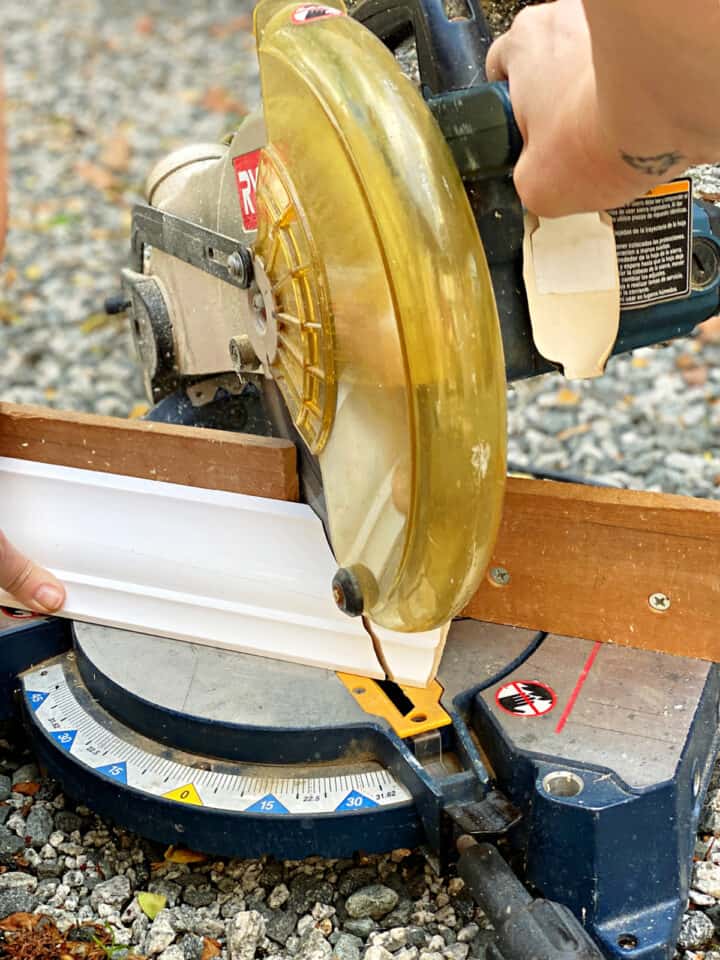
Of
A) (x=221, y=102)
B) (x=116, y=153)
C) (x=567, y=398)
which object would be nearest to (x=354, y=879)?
(x=567, y=398)

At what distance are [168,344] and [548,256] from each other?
2.49ft

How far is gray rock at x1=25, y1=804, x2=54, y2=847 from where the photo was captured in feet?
5.92

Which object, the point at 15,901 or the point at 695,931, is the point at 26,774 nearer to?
the point at 15,901

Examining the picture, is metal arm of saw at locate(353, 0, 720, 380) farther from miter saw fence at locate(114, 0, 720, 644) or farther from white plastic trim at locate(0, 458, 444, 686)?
white plastic trim at locate(0, 458, 444, 686)

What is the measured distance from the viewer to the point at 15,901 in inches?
66.2

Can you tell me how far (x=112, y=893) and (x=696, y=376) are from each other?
6.65ft

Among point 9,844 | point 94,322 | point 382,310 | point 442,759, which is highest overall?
point 382,310

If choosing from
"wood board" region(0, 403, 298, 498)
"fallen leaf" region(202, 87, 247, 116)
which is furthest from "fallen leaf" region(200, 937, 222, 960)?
"fallen leaf" region(202, 87, 247, 116)

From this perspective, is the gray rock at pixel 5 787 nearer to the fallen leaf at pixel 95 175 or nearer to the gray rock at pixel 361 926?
the gray rock at pixel 361 926

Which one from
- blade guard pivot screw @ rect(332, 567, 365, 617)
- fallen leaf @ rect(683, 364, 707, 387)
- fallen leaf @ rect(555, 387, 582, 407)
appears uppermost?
blade guard pivot screw @ rect(332, 567, 365, 617)

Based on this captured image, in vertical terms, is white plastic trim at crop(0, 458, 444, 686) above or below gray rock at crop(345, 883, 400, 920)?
above

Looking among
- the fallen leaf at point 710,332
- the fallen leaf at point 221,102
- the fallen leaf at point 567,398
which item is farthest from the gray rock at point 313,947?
the fallen leaf at point 221,102

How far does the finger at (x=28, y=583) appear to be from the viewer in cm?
189

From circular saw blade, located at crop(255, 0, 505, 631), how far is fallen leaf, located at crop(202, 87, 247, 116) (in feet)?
11.6
